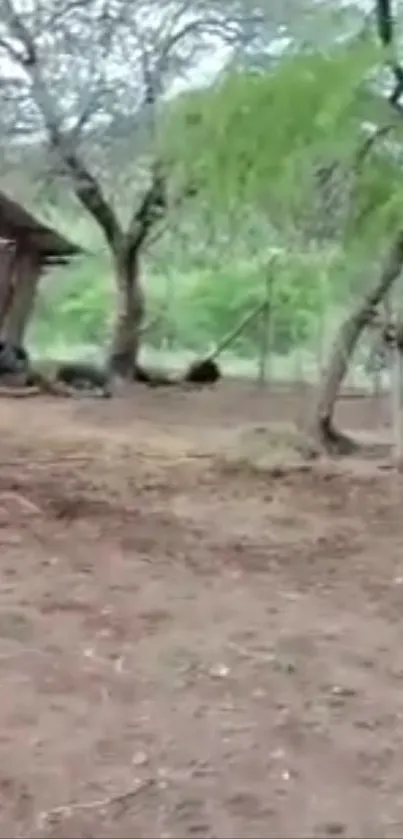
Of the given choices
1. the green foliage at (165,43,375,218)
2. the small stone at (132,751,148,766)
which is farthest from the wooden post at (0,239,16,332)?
the small stone at (132,751,148,766)

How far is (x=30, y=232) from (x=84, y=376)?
1.83 m

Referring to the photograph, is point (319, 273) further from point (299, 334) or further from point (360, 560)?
point (299, 334)

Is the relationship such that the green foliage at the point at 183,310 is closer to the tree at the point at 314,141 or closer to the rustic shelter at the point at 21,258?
the rustic shelter at the point at 21,258

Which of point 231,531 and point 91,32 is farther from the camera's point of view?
point 91,32

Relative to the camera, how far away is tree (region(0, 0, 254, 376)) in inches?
535

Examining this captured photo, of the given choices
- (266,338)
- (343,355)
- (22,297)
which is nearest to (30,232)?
(22,297)

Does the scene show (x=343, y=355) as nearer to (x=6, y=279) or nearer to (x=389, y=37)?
(x=389, y=37)

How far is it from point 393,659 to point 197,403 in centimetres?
969

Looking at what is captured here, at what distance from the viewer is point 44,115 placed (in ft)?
45.3

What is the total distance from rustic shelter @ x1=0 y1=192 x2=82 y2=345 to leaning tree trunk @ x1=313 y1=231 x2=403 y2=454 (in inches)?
189

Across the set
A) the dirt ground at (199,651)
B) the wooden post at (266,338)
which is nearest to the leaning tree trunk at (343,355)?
the dirt ground at (199,651)

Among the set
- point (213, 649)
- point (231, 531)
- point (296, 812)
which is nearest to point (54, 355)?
point (231, 531)

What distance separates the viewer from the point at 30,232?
1481 cm

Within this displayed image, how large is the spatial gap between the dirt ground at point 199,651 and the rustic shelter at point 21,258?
6.04 meters
